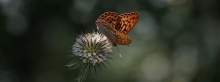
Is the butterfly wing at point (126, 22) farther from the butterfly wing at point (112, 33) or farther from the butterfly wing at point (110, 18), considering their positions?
the butterfly wing at point (112, 33)

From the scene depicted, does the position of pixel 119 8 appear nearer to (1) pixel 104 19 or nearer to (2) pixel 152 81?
(2) pixel 152 81

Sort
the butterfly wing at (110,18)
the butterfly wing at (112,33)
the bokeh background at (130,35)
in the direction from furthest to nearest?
1. the bokeh background at (130,35)
2. the butterfly wing at (110,18)
3. the butterfly wing at (112,33)

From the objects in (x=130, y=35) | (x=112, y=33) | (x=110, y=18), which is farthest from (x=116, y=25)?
(x=130, y=35)

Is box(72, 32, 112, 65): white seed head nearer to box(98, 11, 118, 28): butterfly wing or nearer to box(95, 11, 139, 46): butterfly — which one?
box(95, 11, 139, 46): butterfly

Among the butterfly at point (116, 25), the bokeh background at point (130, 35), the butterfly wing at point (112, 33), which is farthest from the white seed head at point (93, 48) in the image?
the bokeh background at point (130, 35)

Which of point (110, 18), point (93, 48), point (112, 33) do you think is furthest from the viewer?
point (93, 48)

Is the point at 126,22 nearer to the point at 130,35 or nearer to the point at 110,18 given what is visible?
the point at 110,18

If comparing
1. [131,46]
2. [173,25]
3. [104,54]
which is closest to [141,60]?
[131,46]
